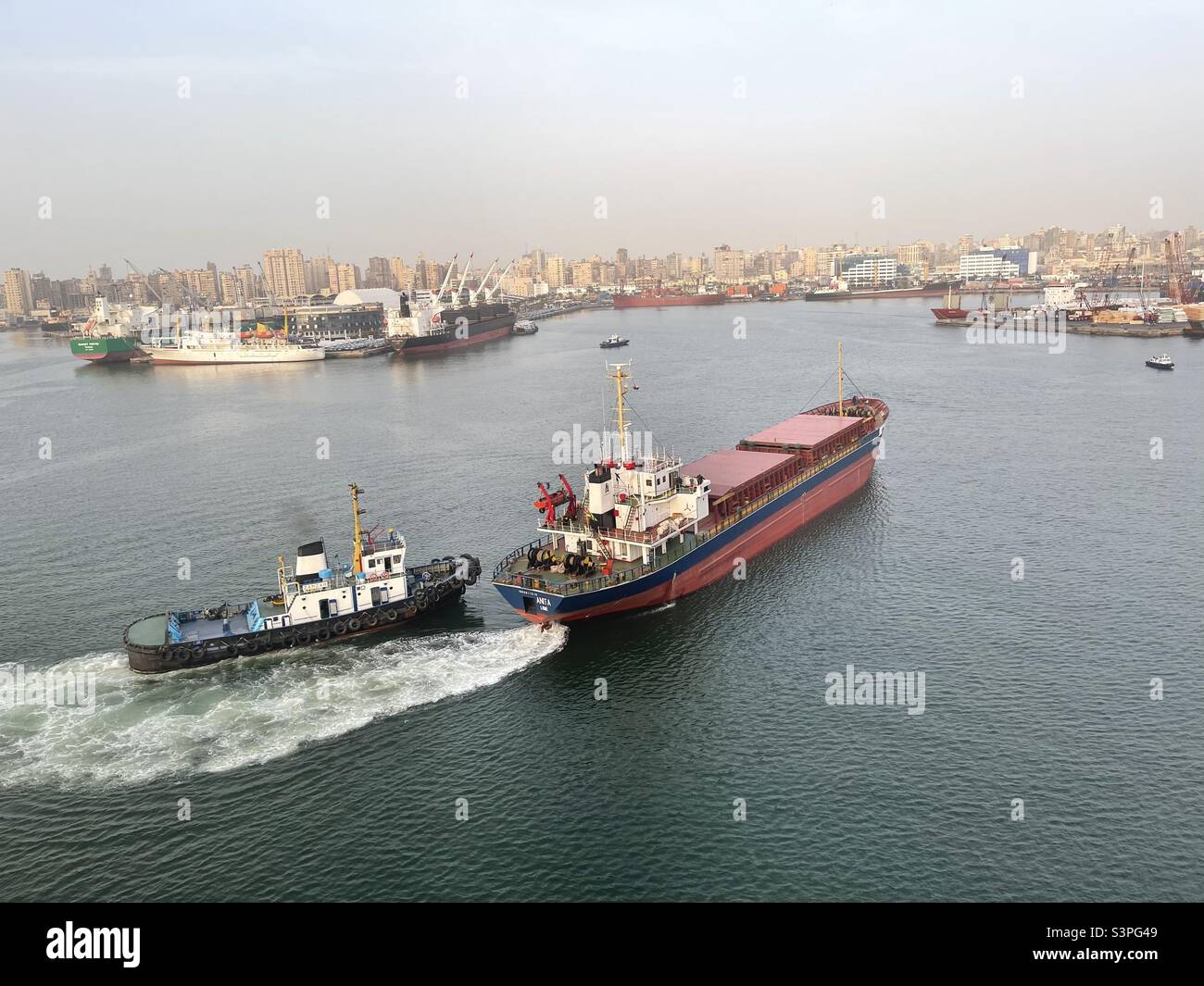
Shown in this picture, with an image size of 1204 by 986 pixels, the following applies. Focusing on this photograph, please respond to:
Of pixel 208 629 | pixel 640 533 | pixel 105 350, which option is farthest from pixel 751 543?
pixel 105 350

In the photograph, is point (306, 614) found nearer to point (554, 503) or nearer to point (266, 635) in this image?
point (266, 635)

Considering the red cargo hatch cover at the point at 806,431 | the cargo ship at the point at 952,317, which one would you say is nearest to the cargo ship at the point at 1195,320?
the cargo ship at the point at 952,317

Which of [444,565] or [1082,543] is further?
[1082,543]

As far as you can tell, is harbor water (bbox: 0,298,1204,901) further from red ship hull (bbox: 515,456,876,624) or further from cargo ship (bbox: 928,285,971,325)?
cargo ship (bbox: 928,285,971,325)
